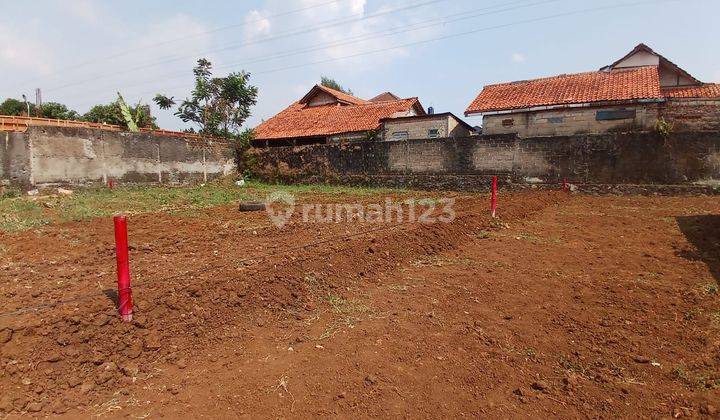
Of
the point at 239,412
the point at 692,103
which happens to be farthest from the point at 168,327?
the point at 692,103

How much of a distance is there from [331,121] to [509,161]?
10.6 m

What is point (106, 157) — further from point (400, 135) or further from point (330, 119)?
point (400, 135)

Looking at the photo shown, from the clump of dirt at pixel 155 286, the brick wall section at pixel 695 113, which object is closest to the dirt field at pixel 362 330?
the clump of dirt at pixel 155 286

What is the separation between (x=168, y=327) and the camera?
3.18 metres

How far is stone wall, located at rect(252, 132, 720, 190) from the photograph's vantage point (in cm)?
1208

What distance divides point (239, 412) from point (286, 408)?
0.90 feet

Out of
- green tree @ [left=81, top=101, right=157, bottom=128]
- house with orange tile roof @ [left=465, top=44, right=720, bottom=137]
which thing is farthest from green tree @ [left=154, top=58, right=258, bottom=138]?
house with orange tile roof @ [left=465, top=44, right=720, bottom=137]

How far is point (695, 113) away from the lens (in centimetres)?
1638

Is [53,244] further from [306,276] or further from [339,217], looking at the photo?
[339,217]

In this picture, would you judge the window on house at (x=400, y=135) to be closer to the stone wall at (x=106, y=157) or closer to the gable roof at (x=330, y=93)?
the gable roof at (x=330, y=93)

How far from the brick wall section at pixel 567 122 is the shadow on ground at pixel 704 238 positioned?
8.60 meters

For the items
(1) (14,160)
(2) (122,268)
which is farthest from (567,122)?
(1) (14,160)

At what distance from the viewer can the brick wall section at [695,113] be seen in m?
16.2

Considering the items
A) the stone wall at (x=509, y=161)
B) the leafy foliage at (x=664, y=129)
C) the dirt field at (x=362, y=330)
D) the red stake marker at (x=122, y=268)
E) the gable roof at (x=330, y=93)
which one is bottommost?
the dirt field at (x=362, y=330)
